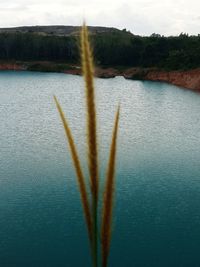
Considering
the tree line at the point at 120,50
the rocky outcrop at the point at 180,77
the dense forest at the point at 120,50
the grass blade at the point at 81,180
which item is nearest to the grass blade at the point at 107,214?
the grass blade at the point at 81,180

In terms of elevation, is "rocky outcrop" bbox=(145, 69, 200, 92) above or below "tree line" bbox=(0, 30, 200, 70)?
below

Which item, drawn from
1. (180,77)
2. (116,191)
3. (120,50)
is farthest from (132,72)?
(116,191)

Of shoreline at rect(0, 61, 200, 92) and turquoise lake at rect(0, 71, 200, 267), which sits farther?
shoreline at rect(0, 61, 200, 92)

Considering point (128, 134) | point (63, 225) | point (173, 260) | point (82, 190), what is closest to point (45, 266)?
point (63, 225)

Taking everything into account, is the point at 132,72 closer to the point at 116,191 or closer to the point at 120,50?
the point at 120,50

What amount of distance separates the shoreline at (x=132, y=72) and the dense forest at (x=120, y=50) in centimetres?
170

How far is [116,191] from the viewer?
18.8m

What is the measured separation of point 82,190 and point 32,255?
13317mm

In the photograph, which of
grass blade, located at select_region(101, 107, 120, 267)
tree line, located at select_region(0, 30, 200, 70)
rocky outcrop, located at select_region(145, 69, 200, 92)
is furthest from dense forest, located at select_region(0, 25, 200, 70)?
grass blade, located at select_region(101, 107, 120, 267)

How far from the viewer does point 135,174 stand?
813 inches

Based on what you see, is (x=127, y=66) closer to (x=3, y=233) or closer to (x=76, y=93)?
(x=76, y=93)

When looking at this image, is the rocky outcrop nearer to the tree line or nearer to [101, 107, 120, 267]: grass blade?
the tree line

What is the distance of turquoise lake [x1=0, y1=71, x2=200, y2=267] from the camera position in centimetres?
1416

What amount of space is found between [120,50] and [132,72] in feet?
22.4
